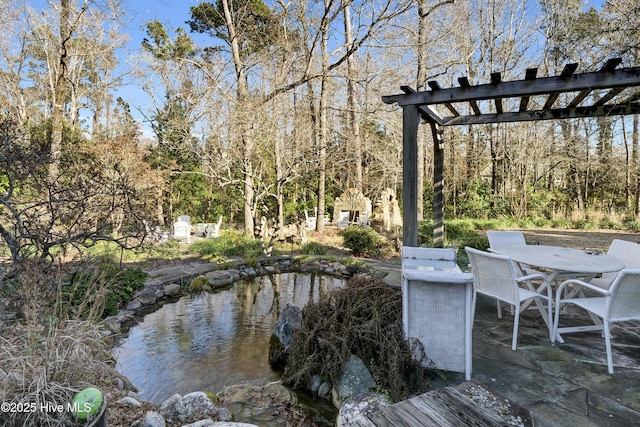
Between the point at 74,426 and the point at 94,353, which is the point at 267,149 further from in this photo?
the point at 74,426

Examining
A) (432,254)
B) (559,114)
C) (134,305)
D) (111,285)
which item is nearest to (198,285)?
(134,305)

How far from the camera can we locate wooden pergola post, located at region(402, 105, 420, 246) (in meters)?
3.71

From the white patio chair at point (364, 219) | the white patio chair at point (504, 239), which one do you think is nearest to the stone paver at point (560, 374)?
the white patio chair at point (504, 239)

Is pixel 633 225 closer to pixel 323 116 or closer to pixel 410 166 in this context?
pixel 323 116

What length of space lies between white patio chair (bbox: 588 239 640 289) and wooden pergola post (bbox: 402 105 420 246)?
1.78 metres

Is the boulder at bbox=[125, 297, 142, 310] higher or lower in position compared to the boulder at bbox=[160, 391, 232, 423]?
higher

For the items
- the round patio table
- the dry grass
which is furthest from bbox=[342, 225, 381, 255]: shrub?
the dry grass

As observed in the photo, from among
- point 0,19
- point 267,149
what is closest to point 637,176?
point 267,149

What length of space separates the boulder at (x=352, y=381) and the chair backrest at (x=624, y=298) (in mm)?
1713

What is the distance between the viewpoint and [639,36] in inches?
199

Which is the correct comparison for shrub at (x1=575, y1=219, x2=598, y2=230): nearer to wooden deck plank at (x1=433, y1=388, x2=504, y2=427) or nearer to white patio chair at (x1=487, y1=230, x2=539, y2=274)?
white patio chair at (x1=487, y1=230, x2=539, y2=274)

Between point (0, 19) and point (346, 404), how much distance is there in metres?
13.8

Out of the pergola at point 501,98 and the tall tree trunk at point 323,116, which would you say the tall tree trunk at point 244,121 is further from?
the pergola at point 501,98

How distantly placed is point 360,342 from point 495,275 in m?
1.26
